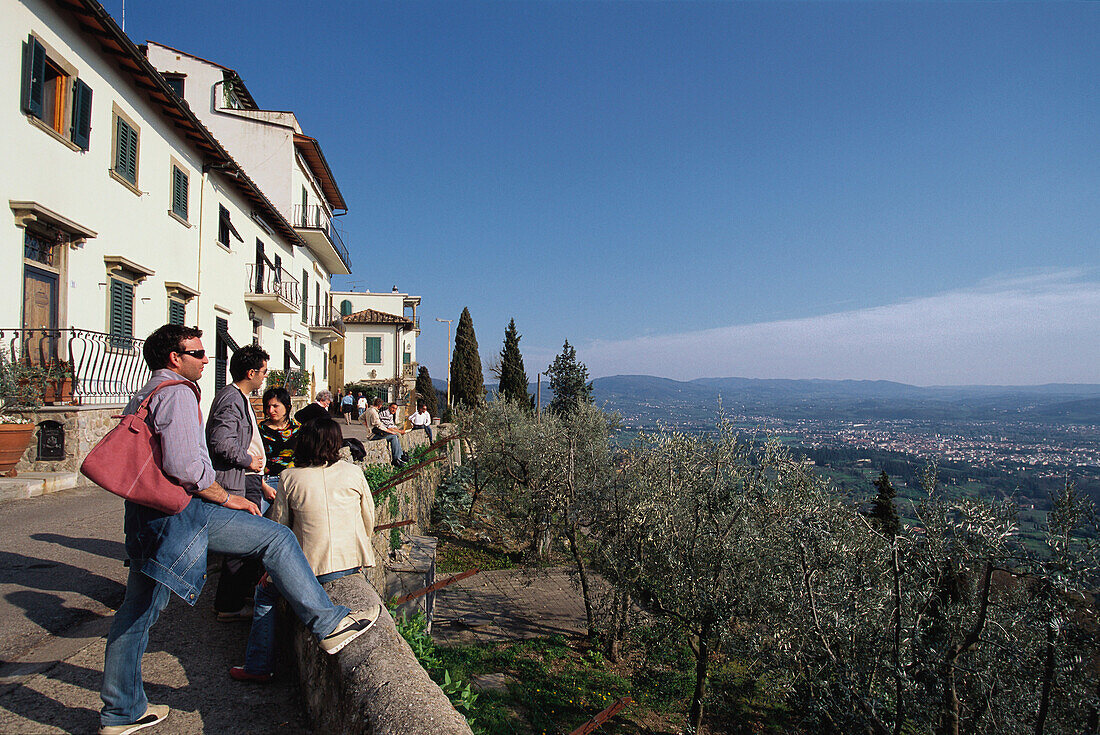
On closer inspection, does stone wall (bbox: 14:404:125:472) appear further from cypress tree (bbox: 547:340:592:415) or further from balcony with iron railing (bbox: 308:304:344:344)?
cypress tree (bbox: 547:340:592:415)

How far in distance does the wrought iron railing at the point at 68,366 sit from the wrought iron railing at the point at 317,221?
1262cm

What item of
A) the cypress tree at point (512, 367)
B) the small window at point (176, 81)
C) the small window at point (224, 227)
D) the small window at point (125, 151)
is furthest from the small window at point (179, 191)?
the cypress tree at point (512, 367)

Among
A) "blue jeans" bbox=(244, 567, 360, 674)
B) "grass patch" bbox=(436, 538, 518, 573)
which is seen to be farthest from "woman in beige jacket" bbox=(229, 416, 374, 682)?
"grass patch" bbox=(436, 538, 518, 573)

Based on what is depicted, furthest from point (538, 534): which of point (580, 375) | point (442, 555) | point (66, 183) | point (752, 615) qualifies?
point (580, 375)

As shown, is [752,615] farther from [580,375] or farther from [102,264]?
[580,375]

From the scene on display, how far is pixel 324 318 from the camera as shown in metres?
27.5

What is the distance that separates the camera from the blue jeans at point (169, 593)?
2492mm

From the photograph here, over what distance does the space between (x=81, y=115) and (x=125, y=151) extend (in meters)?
1.51

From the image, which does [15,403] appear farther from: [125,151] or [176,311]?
[176,311]

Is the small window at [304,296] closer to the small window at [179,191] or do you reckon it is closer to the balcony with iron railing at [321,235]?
the balcony with iron railing at [321,235]

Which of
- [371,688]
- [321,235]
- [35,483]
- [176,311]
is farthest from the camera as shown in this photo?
[321,235]

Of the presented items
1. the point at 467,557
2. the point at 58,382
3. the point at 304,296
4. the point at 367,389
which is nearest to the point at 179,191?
the point at 58,382

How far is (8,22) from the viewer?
8.11 metres

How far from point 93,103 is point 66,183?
1.70 meters
